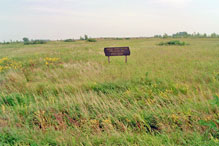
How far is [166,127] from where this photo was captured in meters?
2.67

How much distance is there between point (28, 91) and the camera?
486 centimetres

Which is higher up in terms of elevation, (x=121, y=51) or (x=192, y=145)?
(x=121, y=51)

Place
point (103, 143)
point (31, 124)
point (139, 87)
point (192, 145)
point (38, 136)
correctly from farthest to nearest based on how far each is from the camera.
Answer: point (139, 87) → point (31, 124) → point (38, 136) → point (103, 143) → point (192, 145)

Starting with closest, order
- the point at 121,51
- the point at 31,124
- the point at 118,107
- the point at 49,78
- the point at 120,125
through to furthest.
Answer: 1. the point at 120,125
2. the point at 31,124
3. the point at 118,107
4. the point at 49,78
5. the point at 121,51

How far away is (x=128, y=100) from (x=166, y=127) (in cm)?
140

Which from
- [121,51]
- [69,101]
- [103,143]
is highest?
[121,51]

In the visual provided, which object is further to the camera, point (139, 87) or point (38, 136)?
point (139, 87)

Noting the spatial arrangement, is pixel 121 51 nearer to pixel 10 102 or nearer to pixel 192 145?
pixel 10 102

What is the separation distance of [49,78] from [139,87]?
4.44 m

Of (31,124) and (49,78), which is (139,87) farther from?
(49,78)

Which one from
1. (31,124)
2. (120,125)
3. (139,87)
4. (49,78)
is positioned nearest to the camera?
(120,125)

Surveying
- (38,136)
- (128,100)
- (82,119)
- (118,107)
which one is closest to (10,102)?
(38,136)

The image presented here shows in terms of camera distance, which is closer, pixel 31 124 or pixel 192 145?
pixel 192 145

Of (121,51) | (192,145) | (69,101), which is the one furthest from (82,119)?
(121,51)
